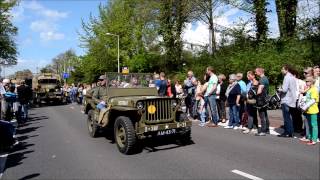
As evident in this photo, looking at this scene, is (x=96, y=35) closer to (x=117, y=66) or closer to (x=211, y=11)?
(x=117, y=66)

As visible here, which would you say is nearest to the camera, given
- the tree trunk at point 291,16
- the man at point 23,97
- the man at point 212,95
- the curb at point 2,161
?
the curb at point 2,161

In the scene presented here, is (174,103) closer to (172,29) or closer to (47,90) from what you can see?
(47,90)

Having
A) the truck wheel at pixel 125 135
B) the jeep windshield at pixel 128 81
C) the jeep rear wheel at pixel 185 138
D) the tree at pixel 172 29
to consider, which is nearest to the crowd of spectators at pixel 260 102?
the jeep rear wheel at pixel 185 138

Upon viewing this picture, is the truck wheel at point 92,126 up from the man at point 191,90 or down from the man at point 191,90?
down

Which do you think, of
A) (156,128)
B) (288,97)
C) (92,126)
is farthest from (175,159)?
(92,126)

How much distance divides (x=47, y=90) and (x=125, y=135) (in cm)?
2344

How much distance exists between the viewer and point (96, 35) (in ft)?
158

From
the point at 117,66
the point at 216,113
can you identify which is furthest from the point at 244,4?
the point at 117,66

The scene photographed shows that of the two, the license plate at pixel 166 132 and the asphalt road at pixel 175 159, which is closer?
the asphalt road at pixel 175 159

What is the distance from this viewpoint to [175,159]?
802cm

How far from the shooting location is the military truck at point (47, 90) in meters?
30.8

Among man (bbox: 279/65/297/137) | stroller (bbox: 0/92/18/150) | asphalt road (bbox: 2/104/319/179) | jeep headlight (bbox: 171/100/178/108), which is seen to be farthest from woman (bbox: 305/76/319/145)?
stroller (bbox: 0/92/18/150)

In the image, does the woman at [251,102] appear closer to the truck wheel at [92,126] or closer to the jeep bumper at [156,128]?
the jeep bumper at [156,128]

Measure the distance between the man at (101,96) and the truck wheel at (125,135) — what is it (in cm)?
96
